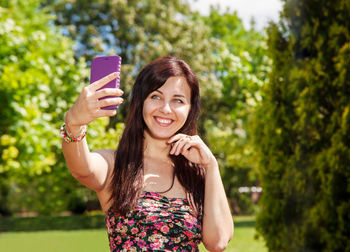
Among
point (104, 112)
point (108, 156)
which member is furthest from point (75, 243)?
point (104, 112)

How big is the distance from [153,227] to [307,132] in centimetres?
452

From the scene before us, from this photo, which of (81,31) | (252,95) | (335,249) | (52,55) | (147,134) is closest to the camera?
(147,134)

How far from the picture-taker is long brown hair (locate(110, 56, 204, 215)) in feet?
8.57

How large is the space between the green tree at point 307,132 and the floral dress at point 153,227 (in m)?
3.82

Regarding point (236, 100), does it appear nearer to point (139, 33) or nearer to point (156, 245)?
point (139, 33)

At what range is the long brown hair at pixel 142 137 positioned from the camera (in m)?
2.61

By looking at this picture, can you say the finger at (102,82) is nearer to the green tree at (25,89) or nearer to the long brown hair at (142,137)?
the long brown hair at (142,137)

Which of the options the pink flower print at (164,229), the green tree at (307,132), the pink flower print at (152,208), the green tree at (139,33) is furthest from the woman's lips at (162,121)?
the green tree at (139,33)

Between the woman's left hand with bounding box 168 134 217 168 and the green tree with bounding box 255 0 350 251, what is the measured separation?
362 centimetres

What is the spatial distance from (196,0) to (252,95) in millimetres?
16986

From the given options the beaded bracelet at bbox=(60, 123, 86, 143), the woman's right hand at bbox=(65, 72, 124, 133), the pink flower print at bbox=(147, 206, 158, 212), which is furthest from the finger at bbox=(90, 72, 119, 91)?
the pink flower print at bbox=(147, 206, 158, 212)

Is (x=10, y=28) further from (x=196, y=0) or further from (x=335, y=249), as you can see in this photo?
(x=196, y=0)

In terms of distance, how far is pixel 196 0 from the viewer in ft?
89.2

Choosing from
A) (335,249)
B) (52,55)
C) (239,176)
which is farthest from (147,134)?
(239,176)
